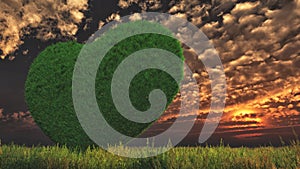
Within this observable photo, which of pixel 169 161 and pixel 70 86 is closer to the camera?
pixel 169 161

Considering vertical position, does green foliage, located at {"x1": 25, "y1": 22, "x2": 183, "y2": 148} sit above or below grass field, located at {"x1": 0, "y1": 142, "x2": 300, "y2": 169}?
above

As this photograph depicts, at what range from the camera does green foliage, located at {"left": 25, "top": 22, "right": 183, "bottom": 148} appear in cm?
1132

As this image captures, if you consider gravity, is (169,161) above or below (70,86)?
below

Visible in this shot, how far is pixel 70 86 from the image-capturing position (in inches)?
452

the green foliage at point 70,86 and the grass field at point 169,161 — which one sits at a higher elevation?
the green foliage at point 70,86

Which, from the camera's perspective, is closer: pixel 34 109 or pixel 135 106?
pixel 135 106

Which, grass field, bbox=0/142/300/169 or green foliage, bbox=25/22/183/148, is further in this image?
green foliage, bbox=25/22/183/148

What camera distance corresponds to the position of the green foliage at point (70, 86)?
37.2 feet

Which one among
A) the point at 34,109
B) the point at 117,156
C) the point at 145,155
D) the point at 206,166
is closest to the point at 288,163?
the point at 206,166

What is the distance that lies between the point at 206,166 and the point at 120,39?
5.55 meters

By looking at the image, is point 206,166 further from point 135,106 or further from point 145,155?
point 135,106

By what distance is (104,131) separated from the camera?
38.2 ft

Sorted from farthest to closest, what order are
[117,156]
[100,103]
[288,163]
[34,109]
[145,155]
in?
[34,109]
[100,103]
[117,156]
[145,155]
[288,163]

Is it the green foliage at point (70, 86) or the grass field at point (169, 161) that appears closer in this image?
the grass field at point (169, 161)
